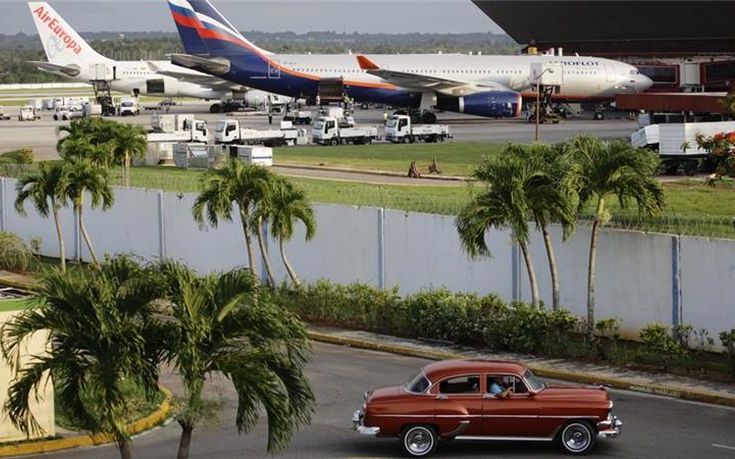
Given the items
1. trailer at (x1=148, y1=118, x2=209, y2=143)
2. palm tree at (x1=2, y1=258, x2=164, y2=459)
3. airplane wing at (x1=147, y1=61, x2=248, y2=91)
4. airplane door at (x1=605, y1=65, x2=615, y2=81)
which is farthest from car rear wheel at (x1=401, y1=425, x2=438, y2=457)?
airplane wing at (x1=147, y1=61, x2=248, y2=91)

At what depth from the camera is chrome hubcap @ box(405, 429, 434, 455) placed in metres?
18.8

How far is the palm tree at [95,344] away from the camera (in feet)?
46.6

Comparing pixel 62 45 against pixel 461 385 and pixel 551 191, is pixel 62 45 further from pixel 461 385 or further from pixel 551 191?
pixel 461 385

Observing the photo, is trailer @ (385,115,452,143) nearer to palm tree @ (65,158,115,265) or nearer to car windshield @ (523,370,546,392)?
palm tree @ (65,158,115,265)

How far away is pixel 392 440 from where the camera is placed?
19.8 m

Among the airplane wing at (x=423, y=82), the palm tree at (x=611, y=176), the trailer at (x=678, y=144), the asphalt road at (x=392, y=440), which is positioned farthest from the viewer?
the airplane wing at (x=423, y=82)

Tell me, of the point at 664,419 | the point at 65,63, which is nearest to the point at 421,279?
the point at 664,419

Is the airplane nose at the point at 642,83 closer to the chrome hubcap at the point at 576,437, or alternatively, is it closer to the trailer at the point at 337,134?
the trailer at the point at 337,134

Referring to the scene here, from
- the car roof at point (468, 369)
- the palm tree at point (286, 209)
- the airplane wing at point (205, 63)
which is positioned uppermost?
the airplane wing at point (205, 63)

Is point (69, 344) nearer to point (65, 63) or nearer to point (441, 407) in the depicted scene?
point (441, 407)

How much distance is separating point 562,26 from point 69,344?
394ft

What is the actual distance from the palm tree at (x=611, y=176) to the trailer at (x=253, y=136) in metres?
46.8

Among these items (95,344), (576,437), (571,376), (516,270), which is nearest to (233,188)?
Answer: (516,270)

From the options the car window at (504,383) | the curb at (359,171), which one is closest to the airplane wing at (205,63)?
the curb at (359,171)
